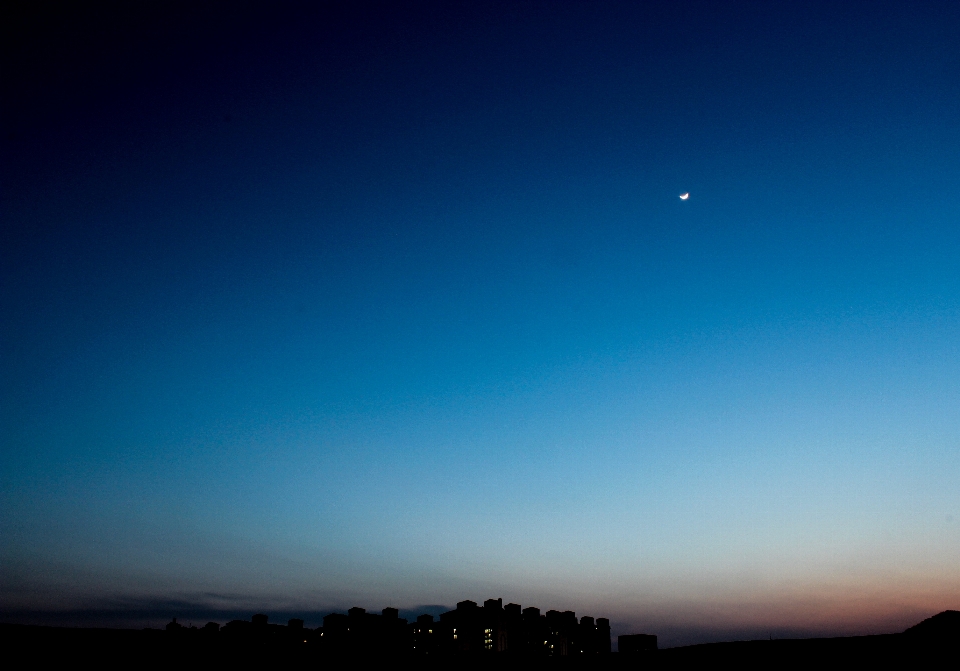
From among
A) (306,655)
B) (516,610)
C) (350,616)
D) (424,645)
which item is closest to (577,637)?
(516,610)

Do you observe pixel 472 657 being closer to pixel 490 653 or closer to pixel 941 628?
pixel 490 653

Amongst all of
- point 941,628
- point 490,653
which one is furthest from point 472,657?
point 941,628

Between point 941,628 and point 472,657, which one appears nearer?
point 941,628

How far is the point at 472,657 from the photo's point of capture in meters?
15.0

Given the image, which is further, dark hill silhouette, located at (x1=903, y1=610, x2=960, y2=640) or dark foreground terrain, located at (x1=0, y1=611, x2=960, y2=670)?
dark foreground terrain, located at (x1=0, y1=611, x2=960, y2=670)

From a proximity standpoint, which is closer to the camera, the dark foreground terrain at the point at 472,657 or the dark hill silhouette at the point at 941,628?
the dark hill silhouette at the point at 941,628

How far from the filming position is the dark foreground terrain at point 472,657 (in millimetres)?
10664

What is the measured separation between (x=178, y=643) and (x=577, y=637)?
145 meters

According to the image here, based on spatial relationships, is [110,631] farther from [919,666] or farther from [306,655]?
[919,666]

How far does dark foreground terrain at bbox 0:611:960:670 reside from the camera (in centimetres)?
1066

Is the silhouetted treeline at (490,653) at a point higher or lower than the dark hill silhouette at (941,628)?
lower

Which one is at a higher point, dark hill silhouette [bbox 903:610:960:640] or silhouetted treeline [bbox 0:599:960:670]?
dark hill silhouette [bbox 903:610:960:640]

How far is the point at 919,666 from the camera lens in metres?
10.2

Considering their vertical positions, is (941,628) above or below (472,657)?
above
